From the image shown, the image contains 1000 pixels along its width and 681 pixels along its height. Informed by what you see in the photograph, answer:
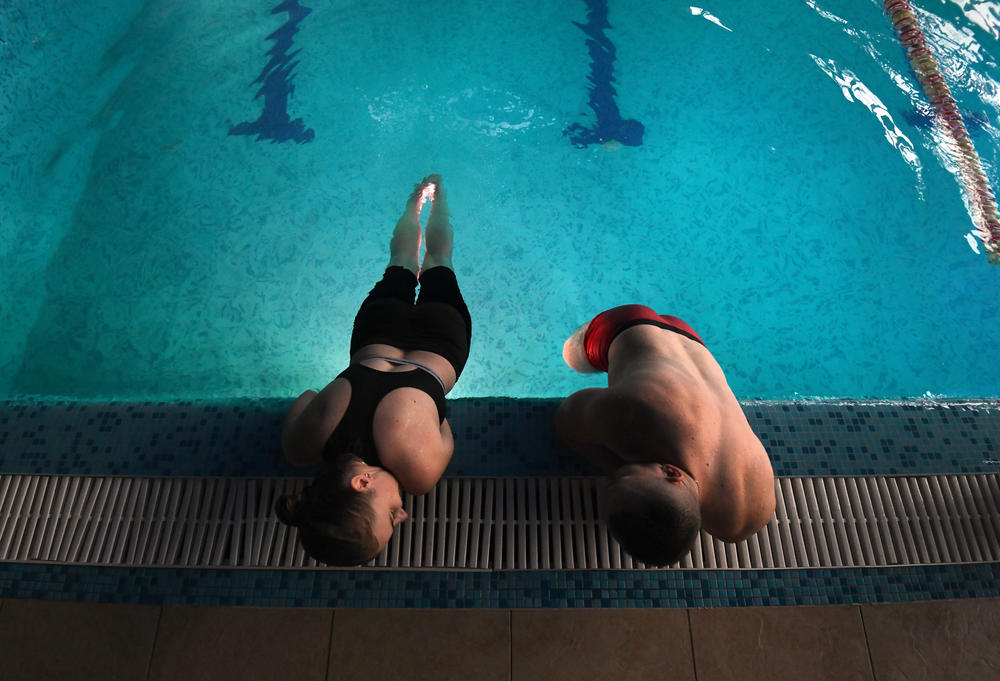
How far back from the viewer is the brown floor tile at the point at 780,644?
1.96 metres

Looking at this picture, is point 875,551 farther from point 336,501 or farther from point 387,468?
point 336,501

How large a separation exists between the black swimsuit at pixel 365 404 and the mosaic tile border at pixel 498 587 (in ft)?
1.84

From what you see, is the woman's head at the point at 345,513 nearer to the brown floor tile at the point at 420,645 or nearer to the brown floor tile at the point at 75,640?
the brown floor tile at the point at 420,645

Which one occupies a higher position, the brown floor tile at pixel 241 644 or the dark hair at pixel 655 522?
the dark hair at pixel 655 522

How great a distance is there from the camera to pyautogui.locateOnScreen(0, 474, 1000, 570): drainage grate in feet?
6.54

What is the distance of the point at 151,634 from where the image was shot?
1994 mm

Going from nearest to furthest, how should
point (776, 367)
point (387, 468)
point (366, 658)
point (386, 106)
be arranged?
point (387, 468) < point (366, 658) < point (776, 367) < point (386, 106)

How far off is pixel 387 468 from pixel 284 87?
3.40 metres

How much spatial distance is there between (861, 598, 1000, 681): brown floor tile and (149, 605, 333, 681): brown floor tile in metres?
1.93

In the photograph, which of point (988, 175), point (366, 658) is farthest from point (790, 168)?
point (366, 658)

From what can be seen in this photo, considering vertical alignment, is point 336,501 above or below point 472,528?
above

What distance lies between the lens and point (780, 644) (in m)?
1.99

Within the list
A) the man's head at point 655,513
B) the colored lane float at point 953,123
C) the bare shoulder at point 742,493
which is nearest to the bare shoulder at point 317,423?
the man's head at point 655,513

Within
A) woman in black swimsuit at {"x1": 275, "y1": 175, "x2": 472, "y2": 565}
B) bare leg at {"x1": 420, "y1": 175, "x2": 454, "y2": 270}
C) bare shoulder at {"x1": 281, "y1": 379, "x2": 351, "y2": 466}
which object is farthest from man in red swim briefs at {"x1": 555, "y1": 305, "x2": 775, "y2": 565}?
bare leg at {"x1": 420, "y1": 175, "x2": 454, "y2": 270}
